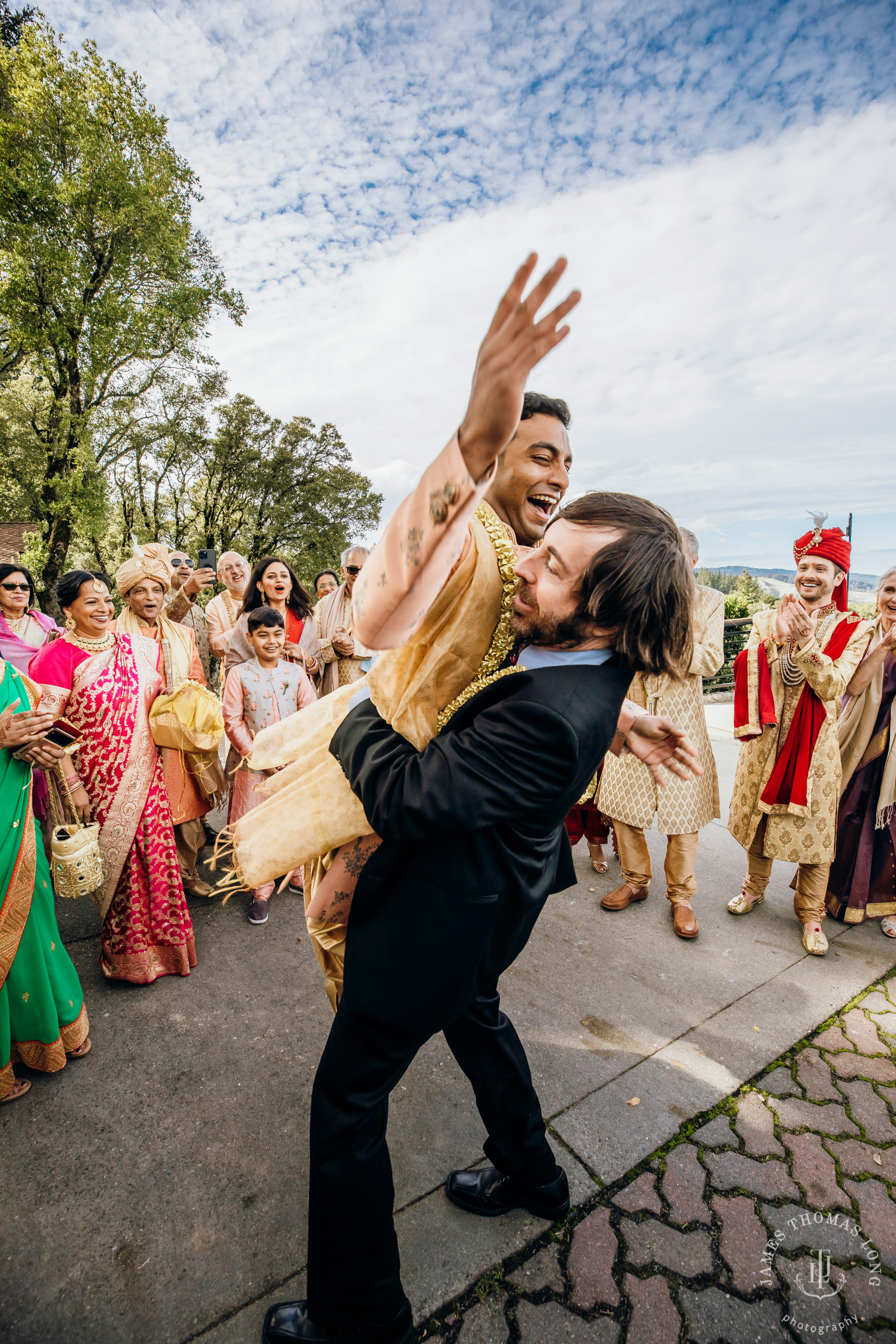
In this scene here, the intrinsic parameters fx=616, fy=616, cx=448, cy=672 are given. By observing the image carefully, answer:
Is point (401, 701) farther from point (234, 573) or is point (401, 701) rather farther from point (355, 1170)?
point (234, 573)

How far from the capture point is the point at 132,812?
112 inches

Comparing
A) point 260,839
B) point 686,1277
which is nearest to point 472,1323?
point 686,1277

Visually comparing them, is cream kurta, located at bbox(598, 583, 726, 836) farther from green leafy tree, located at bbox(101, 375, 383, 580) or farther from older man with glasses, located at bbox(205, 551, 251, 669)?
green leafy tree, located at bbox(101, 375, 383, 580)

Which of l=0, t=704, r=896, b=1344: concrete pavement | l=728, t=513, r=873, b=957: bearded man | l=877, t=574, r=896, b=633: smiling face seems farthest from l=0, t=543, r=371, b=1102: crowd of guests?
l=877, t=574, r=896, b=633: smiling face

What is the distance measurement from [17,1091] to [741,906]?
358 centimetres

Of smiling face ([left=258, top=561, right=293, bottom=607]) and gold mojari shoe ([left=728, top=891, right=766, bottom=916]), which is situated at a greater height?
smiling face ([left=258, top=561, right=293, bottom=607])

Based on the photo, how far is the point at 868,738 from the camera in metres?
3.58

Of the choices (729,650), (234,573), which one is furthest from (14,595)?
(729,650)

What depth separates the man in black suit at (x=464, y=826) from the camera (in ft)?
3.54

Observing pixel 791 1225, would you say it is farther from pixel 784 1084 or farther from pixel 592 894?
pixel 592 894

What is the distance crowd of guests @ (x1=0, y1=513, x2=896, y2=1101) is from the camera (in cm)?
230

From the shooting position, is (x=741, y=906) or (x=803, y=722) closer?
(x=803, y=722)

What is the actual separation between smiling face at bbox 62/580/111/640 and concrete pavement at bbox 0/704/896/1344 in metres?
1.64

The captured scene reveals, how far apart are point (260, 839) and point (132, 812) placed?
1888mm
